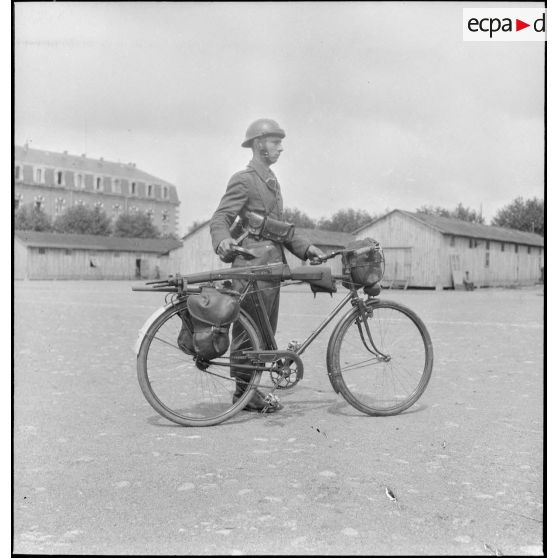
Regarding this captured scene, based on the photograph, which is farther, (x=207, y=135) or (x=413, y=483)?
(x=207, y=135)

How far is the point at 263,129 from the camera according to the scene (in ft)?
15.2

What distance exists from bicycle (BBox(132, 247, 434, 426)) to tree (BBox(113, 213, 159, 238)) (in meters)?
2.59

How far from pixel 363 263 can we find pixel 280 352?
86 centimetres

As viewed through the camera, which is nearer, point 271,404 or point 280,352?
point 280,352

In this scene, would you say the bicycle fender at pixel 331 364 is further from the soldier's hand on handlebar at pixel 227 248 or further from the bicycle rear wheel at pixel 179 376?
the soldier's hand on handlebar at pixel 227 248

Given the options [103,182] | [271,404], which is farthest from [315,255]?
[103,182]

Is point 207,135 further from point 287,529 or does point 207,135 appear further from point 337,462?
point 287,529

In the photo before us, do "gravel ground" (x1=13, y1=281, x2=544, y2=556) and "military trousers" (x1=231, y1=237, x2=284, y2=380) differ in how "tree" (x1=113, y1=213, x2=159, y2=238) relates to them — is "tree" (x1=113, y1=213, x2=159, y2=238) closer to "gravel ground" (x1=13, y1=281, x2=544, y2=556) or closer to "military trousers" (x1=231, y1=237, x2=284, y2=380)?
"gravel ground" (x1=13, y1=281, x2=544, y2=556)

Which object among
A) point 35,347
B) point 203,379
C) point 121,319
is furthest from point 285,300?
point 203,379

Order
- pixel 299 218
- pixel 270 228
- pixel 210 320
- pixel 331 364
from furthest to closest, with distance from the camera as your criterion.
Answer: pixel 299 218 → pixel 270 228 → pixel 331 364 → pixel 210 320

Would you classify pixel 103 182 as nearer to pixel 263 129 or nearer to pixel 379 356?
pixel 263 129

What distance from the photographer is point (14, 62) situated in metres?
3.17
